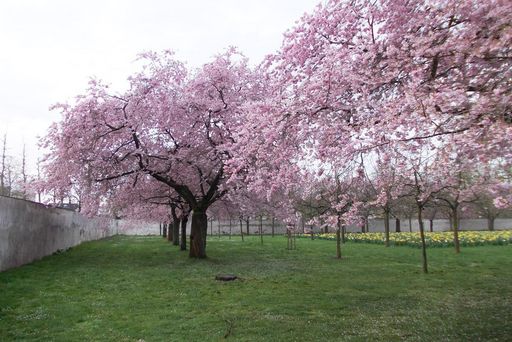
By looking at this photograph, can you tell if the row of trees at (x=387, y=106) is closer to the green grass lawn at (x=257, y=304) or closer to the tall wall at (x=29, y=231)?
the green grass lawn at (x=257, y=304)

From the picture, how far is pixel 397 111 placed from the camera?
18.0 feet

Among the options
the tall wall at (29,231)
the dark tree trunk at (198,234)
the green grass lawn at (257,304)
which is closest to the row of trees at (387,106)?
the green grass lawn at (257,304)

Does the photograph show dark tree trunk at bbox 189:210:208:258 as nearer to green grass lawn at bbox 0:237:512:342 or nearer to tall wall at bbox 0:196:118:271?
green grass lawn at bbox 0:237:512:342

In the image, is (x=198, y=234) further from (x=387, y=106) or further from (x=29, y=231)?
(x=387, y=106)

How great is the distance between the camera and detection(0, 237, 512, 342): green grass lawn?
241 inches

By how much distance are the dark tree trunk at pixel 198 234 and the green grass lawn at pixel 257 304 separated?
3576 millimetres

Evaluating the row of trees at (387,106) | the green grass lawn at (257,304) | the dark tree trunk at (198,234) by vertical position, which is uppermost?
the row of trees at (387,106)

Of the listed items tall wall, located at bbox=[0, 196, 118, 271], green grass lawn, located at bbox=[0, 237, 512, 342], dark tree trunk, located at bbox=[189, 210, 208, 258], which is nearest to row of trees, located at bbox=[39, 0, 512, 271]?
green grass lawn, located at bbox=[0, 237, 512, 342]

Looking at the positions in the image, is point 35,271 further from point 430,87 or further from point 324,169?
point 430,87

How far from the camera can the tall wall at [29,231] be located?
41.0 ft

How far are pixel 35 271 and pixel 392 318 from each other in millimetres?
10443

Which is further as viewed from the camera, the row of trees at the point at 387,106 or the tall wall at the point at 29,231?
the tall wall at the point at 29,231

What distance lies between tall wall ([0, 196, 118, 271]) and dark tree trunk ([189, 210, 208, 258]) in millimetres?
5764

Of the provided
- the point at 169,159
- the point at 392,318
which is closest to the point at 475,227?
the point at 169,159
